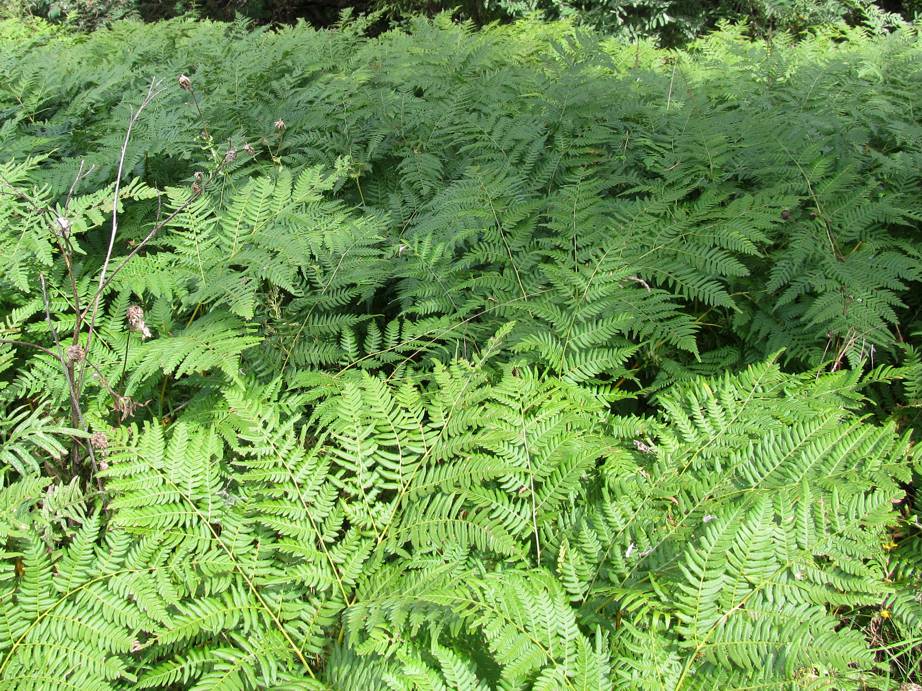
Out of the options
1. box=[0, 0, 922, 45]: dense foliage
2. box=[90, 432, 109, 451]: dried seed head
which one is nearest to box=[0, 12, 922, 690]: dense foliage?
box=[90, 432, 109, 451]: dried seed head

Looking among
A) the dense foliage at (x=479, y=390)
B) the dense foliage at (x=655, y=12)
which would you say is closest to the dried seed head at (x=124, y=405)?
the dense foliage at (x=479, y=390)

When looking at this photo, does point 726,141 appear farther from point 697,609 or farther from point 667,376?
point 697,609

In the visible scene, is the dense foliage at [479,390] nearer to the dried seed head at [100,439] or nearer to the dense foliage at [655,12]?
the dried seed head at [100,439]

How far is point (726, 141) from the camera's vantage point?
275 centimetres

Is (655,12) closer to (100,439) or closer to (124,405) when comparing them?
(124,405)

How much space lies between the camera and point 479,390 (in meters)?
1.90

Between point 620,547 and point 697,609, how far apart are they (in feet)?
0.83

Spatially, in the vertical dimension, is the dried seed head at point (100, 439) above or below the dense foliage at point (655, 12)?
below

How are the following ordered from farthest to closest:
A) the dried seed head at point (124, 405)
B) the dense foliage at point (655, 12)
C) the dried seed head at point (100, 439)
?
the dense foliage at point (655, 12), the dried seed head at point (124, 405), the dried seed head at point (100, 439)

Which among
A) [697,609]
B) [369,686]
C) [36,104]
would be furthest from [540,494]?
[36,104]

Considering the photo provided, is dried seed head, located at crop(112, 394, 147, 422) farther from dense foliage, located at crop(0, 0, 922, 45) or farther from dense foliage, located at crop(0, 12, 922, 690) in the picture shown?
dense foliage, located at crop(0, 0, 922, 45)

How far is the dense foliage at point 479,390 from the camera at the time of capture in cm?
143

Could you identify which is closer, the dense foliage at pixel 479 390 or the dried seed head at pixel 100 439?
the dense foliage at pixel 479 390

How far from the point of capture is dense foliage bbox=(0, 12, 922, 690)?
4.69 feet
